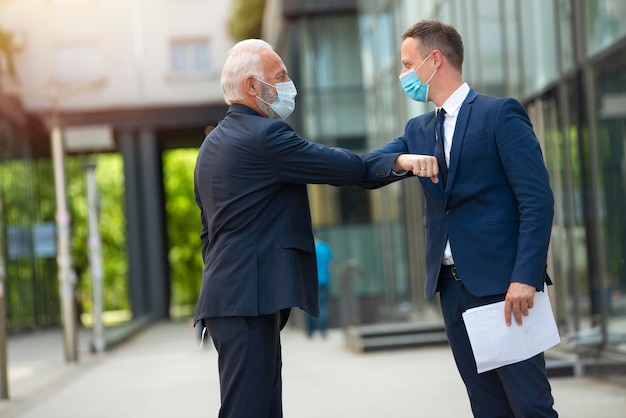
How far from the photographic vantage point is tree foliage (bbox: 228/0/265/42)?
102 feet

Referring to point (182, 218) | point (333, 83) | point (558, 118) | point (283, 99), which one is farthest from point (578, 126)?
point (182, 218)

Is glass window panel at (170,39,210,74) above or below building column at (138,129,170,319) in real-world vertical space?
above

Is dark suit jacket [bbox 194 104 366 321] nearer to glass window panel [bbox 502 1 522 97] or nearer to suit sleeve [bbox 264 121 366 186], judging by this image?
suit sleeve [bbox 264 121 366 186]

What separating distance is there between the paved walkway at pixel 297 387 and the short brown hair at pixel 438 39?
3.67 metres

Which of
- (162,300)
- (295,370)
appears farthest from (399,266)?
(162,300)

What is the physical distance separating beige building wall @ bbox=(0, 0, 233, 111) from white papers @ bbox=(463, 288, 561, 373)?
102 ft

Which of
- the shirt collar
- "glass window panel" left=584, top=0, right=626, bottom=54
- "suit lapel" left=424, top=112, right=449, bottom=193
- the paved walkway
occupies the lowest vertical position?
the paved walkway

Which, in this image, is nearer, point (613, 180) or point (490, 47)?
point (613, 180)

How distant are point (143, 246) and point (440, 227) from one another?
30.5 m

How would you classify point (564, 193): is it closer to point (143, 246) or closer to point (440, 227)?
point (440, 227)

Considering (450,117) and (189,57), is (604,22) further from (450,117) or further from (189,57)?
(189,57)

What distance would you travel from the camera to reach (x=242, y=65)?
3.99m

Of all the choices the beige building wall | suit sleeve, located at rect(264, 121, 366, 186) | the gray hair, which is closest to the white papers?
suit sleeve, located at rect(264, 121, 366, 186)

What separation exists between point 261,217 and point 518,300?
0.92 metres
